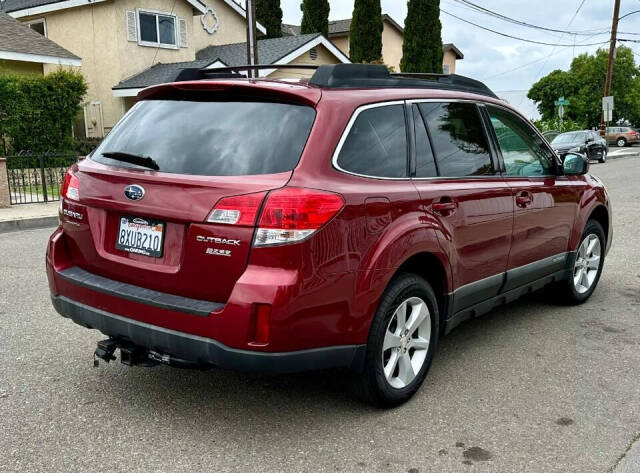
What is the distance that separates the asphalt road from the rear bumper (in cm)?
40

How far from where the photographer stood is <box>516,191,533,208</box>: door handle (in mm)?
4488

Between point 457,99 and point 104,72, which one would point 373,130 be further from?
point 104,72

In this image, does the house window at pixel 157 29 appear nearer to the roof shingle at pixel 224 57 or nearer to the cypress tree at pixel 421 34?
the roof shingle at pixel 224 57

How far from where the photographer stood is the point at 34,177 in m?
14.0

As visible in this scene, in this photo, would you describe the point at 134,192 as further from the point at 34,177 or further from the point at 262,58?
the point at 262,58

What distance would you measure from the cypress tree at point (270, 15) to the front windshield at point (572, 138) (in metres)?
15.4

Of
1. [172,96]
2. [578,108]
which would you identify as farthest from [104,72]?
[578,108]

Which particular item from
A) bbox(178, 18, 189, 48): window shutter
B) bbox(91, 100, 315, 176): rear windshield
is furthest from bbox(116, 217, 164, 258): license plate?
bbox(178, 18, 189, 48): window shutter

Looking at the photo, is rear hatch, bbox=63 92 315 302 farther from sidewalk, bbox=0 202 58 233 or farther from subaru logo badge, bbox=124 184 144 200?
sidewalk, bbox=0 202 58 233

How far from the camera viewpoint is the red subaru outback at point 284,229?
2.97 metres

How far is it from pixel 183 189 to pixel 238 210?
0.33 metres

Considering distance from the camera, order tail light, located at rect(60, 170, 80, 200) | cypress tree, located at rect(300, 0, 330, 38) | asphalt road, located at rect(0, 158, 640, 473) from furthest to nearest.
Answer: cypress tree, located at rect(300, 0, 330, 38)
tail light, located at rect(60, 170, 80, 200)
asphalt road, located at rect(0, 158, 640, 473)

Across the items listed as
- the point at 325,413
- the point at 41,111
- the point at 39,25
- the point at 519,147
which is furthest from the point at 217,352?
the point at 39,25

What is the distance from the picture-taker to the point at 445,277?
12.5 feet
